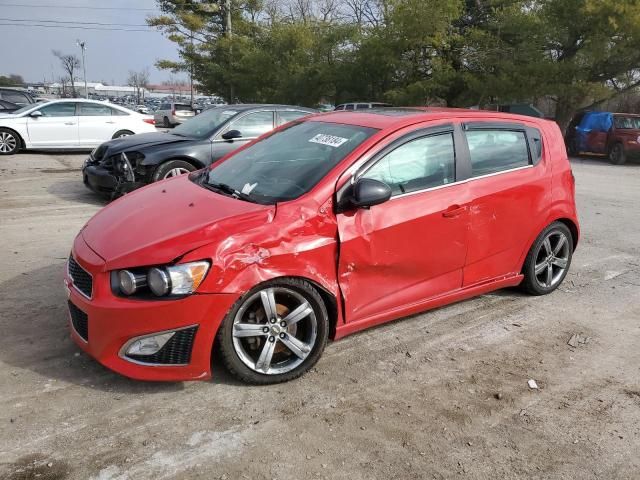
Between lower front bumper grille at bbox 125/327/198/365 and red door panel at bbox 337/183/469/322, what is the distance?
0.98 meters

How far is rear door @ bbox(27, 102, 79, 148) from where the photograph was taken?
13.6 metres

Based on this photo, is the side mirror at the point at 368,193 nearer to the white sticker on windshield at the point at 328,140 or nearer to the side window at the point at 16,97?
the white sticker on windshield at the point at 328,140

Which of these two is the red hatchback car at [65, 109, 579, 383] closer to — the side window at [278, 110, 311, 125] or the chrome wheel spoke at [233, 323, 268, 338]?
the chrome wheel spoke at [233, 323, 268, 338]

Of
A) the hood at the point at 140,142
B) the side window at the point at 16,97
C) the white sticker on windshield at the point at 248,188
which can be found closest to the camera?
the white sticker on windshield at the point at 248,188

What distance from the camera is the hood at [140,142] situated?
8039 millimetres

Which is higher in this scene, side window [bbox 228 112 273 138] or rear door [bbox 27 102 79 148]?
side window [bbox 228 112 273 138]

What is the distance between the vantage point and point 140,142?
8.20 metres

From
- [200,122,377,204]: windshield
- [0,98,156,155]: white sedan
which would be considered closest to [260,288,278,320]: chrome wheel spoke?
[200,122,377,204]: windshield

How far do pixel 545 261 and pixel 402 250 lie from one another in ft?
5.97

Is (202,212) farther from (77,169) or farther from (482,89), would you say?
(482,89)

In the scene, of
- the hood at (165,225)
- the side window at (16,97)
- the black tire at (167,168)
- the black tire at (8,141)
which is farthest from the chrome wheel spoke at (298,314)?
the side window at (16,97)

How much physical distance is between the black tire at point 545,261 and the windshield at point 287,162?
1.88 metres

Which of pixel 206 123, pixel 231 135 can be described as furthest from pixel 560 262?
pixel 206 123

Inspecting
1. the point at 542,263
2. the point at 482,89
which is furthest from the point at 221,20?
the point at 542,263
